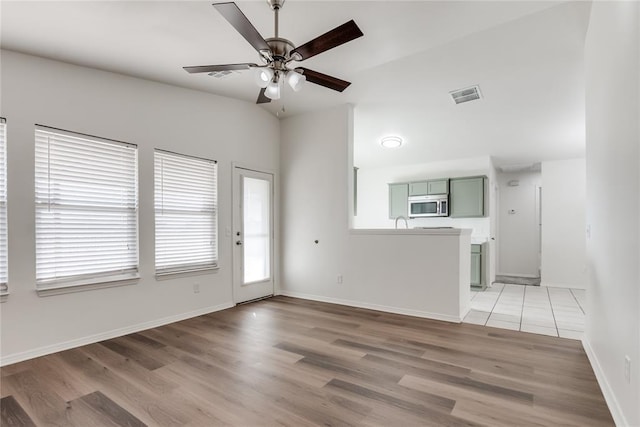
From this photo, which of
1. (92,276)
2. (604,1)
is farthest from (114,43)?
(604,1)

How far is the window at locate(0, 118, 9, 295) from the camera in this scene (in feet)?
9.05

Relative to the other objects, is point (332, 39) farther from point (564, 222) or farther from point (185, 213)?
point (564, 222)

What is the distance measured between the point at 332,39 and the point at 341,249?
3.12 meters

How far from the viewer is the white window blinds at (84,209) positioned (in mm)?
2994

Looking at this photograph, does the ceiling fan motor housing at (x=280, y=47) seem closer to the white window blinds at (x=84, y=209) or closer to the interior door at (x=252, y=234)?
the white window blinds at (x=84, y=209)

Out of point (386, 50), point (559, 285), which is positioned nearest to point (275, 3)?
point (386, 50)

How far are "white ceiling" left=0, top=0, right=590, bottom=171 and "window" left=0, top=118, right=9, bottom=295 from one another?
774 mm

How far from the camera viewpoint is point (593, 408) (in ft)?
6.69

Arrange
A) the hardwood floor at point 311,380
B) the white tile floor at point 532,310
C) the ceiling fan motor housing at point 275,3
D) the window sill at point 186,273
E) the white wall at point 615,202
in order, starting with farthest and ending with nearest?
the window sill at point 186,273
the white tile floor at point 532,310
the ceiling fan motor housing at point 275,3
the hardwood floor at point 311,380
the white wall at point 615,202

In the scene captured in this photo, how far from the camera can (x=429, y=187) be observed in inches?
248

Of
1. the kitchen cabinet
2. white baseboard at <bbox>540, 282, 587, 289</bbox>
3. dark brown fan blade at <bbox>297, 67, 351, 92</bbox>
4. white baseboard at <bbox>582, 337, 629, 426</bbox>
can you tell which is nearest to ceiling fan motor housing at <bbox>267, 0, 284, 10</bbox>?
dark brown fan blade at <bbox>297, 67, 351, 92</bbox>

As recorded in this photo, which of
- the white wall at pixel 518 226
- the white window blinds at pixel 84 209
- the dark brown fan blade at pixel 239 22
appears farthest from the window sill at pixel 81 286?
the white wall at pixel 518 226

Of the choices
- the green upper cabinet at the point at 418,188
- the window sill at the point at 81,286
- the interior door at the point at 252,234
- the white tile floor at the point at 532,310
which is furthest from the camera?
the green upper cabinet at the point at 418,188

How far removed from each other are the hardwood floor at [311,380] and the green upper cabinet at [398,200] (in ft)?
10.7
